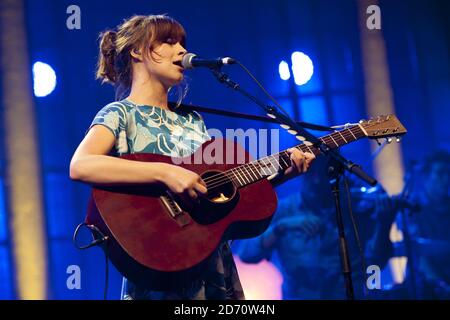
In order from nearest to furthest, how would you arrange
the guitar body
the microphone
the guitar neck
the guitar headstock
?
the guitar body, the microphone, the guitar neck, the guitar headstock

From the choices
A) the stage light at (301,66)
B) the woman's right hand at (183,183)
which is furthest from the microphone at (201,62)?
the stage light at (301,66)

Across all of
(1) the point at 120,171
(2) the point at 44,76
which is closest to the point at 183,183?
(1) the point at 120,171

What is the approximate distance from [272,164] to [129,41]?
0.83 meters

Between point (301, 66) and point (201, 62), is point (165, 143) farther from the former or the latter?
point (301, 66)

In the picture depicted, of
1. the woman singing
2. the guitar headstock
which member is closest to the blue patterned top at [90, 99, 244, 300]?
the woman singing

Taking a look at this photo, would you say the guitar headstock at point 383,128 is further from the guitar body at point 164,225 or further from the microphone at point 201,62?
the microphone at point 201,62

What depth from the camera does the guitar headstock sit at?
8.99ft

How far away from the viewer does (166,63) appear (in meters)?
2.54

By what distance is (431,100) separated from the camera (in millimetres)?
4125

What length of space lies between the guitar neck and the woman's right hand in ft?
0.77

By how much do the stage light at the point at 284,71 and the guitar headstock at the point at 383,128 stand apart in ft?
4.38

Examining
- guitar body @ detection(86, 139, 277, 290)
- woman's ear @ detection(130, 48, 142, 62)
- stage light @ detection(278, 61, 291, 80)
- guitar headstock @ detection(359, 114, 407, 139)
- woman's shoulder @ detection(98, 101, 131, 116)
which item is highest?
stage light @ detection(278, 61, 291, 80)

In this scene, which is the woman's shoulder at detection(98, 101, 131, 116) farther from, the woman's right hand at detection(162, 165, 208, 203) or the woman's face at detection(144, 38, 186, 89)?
the woman's right hand at detection(162, 165, 208, 203)
